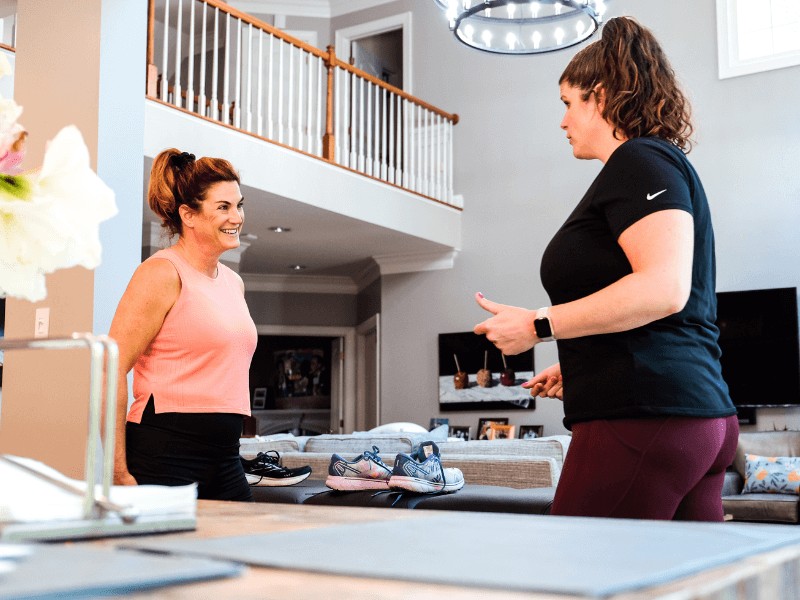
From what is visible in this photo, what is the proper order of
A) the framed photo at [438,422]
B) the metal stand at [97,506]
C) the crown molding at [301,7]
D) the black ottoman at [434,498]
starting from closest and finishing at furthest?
the metal stand at [97,506]
the black ottoman at [434,498]
the framed photo at [438,422]
the crown molding at [301,7]

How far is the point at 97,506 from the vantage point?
0.83 m

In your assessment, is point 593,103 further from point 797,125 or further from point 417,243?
point 417,243

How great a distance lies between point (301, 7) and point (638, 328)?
33.8ft

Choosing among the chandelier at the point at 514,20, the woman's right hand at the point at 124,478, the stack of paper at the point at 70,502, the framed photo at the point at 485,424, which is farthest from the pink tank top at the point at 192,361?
the framed photo at the point at 485,424

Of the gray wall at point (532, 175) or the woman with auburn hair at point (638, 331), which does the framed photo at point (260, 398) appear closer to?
the gray wall at point (532, 175)

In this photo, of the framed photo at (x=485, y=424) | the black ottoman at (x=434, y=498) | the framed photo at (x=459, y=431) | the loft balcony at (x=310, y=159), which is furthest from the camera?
the framed photo at (x=459, y=431)

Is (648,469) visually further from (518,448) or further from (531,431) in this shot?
(531,431)

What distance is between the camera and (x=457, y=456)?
173 inches

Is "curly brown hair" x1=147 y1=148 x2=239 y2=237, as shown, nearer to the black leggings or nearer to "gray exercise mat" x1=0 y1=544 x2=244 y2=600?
the black leggings

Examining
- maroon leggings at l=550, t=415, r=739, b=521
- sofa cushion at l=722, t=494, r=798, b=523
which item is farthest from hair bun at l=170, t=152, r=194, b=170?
sofa cushion at l=722, t=494, r=798, b=523

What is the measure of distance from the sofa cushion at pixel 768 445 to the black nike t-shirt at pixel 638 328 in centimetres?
640

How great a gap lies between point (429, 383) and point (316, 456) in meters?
5.29

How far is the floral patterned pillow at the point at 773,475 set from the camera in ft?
22.1

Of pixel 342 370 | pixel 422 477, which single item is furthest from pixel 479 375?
pixel 422 477
